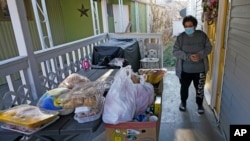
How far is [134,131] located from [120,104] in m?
0.20

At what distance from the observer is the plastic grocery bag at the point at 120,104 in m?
1.06

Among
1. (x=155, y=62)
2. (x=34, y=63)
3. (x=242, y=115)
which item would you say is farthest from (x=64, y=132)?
(x=155, y=62)

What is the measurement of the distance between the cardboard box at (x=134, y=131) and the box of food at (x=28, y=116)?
0.35 meters

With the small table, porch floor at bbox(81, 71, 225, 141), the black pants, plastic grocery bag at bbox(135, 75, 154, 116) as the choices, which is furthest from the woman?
the small table

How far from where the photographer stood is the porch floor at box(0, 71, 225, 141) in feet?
7.45

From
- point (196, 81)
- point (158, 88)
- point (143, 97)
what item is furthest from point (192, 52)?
point (143, 97)

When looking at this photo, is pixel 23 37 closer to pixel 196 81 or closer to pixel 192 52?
pixel 192 52

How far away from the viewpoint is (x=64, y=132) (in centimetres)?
104

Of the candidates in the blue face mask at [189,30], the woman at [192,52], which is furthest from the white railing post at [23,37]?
the blue face mask at [189,30]

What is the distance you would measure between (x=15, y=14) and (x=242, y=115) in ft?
7.39

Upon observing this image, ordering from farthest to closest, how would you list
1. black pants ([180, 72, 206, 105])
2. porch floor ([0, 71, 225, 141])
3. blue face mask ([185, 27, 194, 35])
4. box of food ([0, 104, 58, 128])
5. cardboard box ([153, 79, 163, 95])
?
black pants ([180, 72, 206, 105]) → blue face mask ([185, 27, 194, 35]) → porch floor ([0, 71, 225, 141]) → cardboard box ([153, 79, 163, 95]) → box of food ([0, 104, 58, 128])

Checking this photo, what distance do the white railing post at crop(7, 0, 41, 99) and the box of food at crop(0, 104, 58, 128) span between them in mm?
903

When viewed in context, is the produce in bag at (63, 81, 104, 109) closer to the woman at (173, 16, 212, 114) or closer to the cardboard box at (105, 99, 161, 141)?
the cardboard box at (105, 99, 161, 141)

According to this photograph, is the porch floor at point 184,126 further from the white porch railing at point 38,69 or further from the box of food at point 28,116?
the box of food at point 28,116
